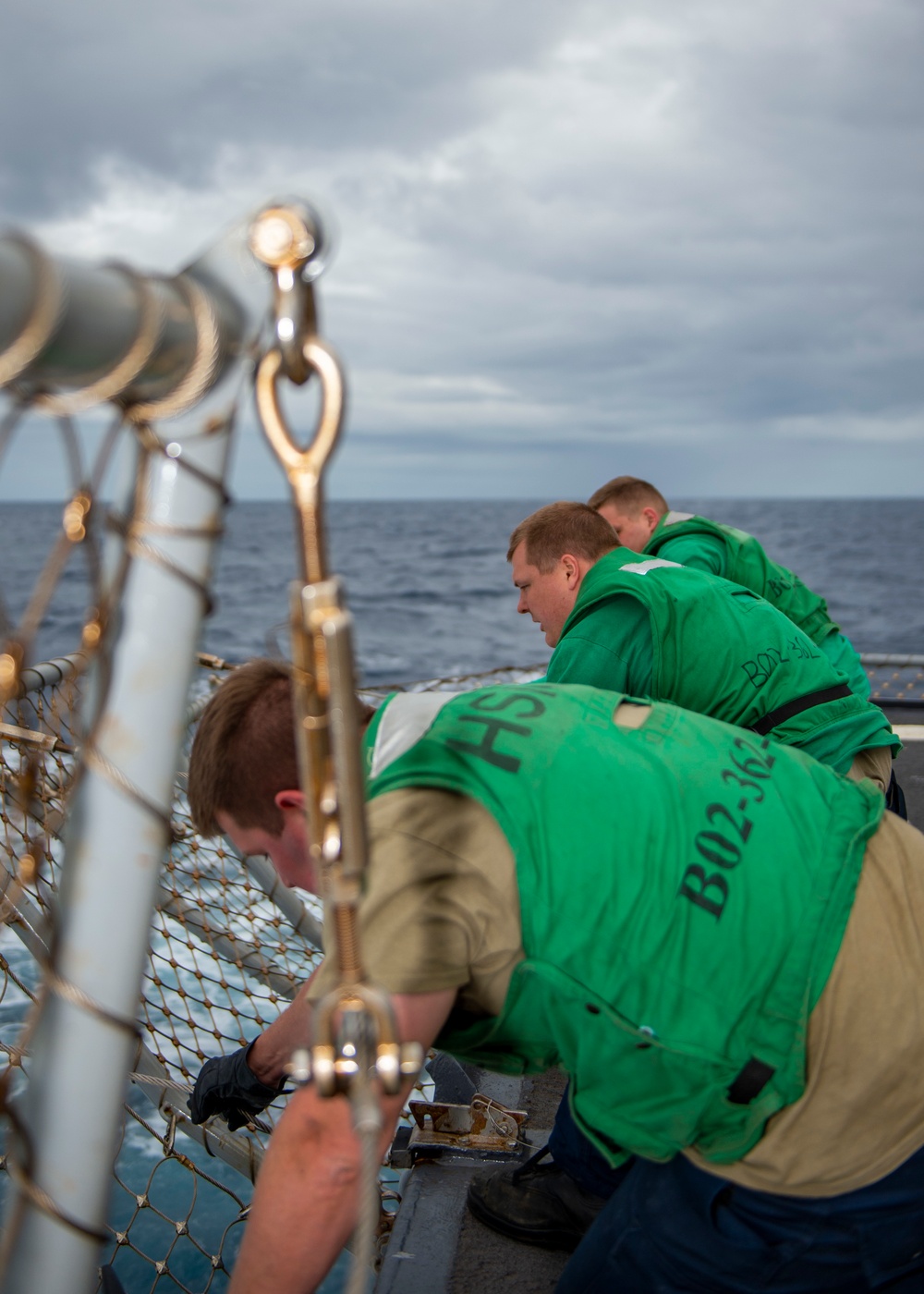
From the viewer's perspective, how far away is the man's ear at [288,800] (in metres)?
1.43

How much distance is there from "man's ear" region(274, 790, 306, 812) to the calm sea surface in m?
0.21

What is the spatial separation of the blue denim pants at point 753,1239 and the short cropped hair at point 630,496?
11.2 ft

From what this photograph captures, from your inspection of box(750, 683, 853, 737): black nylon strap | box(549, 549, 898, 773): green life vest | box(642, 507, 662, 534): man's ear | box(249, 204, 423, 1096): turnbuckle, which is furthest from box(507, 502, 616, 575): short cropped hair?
box(249, 204, 423, 1096): turnbuckle

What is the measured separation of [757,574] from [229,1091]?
2882 mm

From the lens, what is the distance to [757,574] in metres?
4.35

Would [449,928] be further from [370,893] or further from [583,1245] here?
[583,1245]

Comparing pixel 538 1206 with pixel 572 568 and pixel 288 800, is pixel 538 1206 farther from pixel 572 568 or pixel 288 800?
pixel 572 568

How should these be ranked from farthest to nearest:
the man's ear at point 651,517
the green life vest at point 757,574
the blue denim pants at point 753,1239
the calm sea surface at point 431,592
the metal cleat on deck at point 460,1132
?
the calm sea surface at point 431,592 → the man's ear at point 651,517 → the green life vest at point 757,574 → the metal cleat on deck at point 460,1132 → the blue denim pants at point 753,1239

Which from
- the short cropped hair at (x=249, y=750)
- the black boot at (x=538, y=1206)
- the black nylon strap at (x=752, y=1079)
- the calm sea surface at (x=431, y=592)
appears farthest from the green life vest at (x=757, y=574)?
the short cropped hair at (x=249, y=750)

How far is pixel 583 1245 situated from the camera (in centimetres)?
180

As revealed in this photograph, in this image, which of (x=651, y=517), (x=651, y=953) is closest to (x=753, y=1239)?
(x=651, y=953)

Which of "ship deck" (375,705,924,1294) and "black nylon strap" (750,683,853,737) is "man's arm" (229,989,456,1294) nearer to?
"ship deck" (375,705,924,1294)

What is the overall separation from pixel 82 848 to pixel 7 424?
392mm

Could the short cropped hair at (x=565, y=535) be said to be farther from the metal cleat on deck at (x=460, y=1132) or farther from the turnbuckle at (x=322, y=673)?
the turnbuckle at (x=322, y=673)
